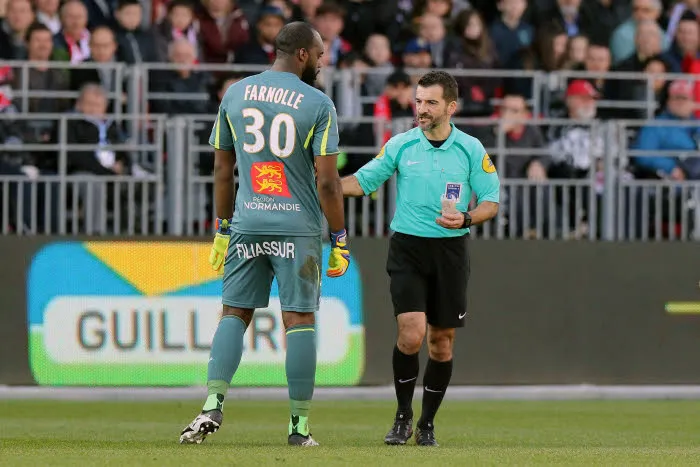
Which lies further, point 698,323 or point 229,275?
point 698,323

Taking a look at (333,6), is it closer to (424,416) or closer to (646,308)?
(646,308)

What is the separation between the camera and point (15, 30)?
16.7 meters

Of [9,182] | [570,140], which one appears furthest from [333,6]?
[9,182]

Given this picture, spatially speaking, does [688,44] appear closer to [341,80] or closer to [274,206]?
[341,80]

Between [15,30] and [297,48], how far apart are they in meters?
7.89

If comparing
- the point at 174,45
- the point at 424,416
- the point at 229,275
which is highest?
the point at 174,45

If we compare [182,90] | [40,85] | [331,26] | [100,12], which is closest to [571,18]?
[331,26]

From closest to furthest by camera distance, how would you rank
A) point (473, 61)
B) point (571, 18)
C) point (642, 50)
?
point (473, 61) < point (642, 50) < point (571, 18)

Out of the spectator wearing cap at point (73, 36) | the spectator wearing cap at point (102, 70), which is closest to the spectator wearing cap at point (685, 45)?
the spectator wearing cap at point (102, 70)

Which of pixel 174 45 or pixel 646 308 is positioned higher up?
pixel 174 45

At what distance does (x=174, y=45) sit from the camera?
16.9 metres

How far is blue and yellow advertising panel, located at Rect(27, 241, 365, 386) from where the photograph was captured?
15.7m

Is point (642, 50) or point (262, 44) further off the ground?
point (642, 50)

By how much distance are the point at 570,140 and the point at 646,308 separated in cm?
191
